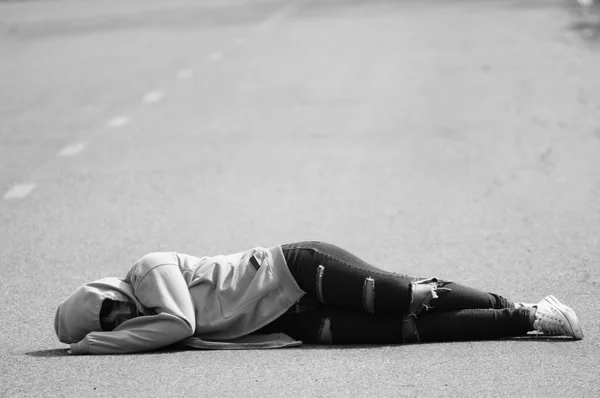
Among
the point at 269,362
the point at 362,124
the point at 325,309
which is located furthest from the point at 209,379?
the point at 362,124

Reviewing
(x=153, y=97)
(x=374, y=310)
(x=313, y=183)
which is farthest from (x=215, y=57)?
(x=374, y=310)

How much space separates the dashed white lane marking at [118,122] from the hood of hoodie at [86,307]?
8198mm

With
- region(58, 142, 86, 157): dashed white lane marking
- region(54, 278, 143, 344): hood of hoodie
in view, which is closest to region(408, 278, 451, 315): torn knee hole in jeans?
region(54, 278, 143, 344): hood of hoodie

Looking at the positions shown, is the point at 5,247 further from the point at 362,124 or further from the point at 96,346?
the point at 362,124

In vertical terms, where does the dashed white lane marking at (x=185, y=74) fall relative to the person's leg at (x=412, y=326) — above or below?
below

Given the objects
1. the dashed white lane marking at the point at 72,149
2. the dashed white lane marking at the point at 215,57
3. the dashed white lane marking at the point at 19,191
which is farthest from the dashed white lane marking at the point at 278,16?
the dashed white lane marking at the point at 19,191

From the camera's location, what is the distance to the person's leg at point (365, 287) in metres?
5.84

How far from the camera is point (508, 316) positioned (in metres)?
5.96

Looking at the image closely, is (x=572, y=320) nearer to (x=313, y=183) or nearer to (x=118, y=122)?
(x=313, y=183)

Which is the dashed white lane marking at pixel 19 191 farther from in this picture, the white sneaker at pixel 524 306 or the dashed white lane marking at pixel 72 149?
the white sneaker at pixel 524 306

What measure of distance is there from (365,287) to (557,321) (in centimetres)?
91

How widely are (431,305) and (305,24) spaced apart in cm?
2136

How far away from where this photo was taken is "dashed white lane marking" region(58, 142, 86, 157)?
39.9ft

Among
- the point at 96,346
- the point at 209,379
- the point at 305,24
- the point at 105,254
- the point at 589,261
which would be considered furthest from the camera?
the point at 305,24
